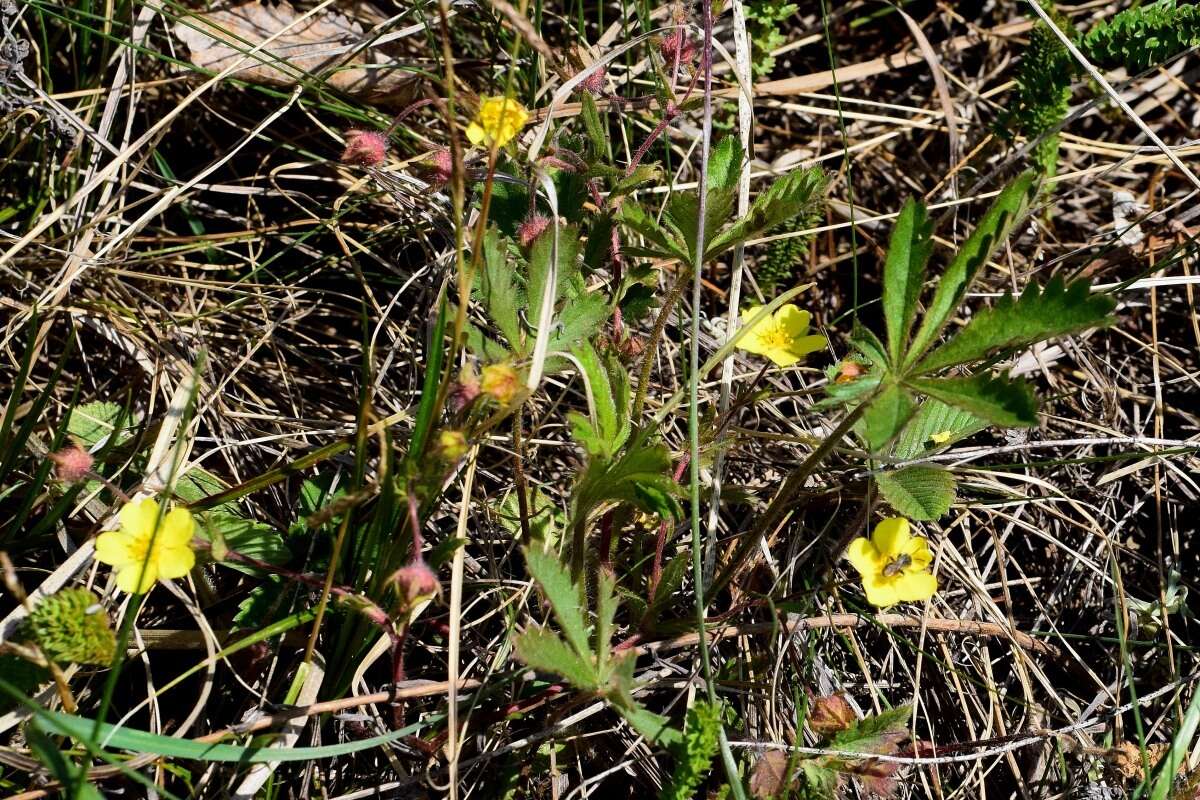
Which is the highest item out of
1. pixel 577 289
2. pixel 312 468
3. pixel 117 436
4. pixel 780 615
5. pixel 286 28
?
pixel 286 28

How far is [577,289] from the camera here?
71.9 inches

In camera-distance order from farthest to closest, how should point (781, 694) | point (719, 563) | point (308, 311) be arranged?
point (308, 311) → point (719, 563) → point (781, 694)

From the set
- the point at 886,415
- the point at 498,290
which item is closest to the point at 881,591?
the point at 886,415

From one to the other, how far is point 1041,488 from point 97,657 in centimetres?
191

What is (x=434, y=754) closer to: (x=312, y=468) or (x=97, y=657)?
(x=97, y=657)

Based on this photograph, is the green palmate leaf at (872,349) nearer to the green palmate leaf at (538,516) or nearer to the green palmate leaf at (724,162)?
the green palmate leaf at (724,162)

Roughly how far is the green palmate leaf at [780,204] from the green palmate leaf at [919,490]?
1.61ft

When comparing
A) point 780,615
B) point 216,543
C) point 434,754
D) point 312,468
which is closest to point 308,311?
point 312,468

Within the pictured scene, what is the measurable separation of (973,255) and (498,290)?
75 centimetres

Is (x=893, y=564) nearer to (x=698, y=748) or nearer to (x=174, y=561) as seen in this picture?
(x=698, y=748)

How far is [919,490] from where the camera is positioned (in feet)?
5.74

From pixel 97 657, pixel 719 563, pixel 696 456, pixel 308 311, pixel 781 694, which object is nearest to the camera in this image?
pixel 97 657

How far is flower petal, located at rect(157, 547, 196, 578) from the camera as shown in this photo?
1513 millimetres

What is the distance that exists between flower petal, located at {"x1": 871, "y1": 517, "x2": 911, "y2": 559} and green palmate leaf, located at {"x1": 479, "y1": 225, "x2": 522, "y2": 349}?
768mm
